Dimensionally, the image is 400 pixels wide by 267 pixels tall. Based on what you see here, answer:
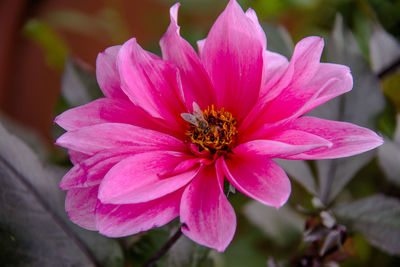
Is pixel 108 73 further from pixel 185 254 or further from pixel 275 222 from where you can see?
pixel 275 222

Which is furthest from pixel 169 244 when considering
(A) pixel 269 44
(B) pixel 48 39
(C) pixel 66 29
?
(C) pixel 66 29

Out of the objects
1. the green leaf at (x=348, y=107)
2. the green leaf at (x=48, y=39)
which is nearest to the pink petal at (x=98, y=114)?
the green leaf at (x=348, y=107)

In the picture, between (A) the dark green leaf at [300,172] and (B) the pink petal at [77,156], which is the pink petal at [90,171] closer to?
(B) the pink petal at [77,156]

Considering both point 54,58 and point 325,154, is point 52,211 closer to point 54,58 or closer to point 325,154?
point 325,154

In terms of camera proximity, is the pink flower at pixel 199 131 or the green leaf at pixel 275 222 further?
the green leaf at pixel 275 222

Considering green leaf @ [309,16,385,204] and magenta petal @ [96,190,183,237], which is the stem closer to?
magenta petal @ [96,190,183,237]

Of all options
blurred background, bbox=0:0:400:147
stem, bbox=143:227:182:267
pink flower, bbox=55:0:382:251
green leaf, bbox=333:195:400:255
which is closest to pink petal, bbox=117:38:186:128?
pink flower, bbox=55:0:382:251
